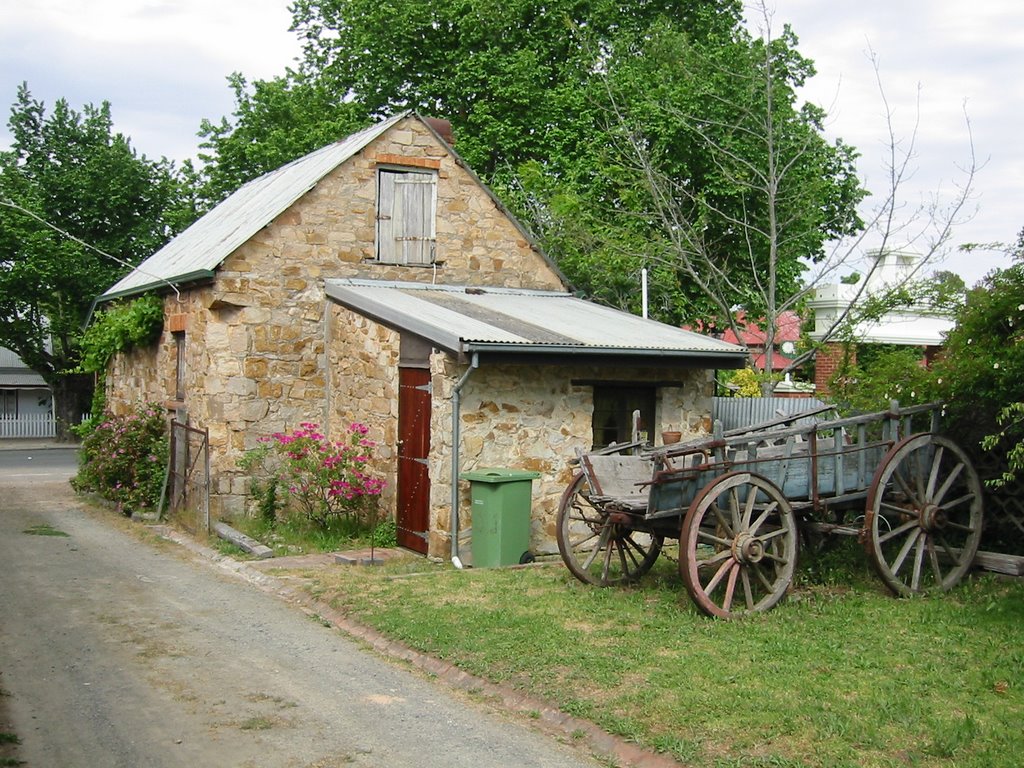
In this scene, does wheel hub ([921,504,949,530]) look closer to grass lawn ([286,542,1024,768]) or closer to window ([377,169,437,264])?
grass lawn ([286,542,1024,768])

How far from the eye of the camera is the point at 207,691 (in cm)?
723

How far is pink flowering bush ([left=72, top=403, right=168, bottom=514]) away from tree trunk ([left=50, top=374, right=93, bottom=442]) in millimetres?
18159

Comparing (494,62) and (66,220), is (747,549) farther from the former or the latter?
(66,220)

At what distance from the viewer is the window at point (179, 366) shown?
1638 cm

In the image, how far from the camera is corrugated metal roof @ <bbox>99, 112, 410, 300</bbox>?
14.8m

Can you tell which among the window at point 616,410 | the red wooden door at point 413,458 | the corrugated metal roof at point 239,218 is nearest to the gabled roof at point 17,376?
the corrugated metal roof at point 239,218

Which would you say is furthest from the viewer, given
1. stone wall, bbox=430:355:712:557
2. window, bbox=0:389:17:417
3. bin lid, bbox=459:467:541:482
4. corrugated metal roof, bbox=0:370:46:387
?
window, bbox=0:389:17:417

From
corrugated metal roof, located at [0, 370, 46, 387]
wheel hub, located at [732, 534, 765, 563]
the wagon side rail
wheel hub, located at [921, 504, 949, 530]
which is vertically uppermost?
corrugated metal roof, located at [0, 370, 46, 387]

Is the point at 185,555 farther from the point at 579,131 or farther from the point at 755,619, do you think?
the point at 579,131

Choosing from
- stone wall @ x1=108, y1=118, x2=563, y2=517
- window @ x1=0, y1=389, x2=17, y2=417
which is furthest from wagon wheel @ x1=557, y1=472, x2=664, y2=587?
window @ x1=0, y1=389, x2=17, y2=417

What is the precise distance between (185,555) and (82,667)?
4949mm

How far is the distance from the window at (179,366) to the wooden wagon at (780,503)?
327 inches

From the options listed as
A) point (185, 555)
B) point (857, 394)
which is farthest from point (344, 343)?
point (857, 394)

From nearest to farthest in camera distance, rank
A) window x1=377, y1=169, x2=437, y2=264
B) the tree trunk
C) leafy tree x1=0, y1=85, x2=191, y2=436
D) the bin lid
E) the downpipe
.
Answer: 1. the bin lid
2. the downpipe
3. window x1=377, y1=169, x2=437, y2=264
4. leafy tree x1=0, y1=85, x2=191, y2=436
5. the tree trunk
